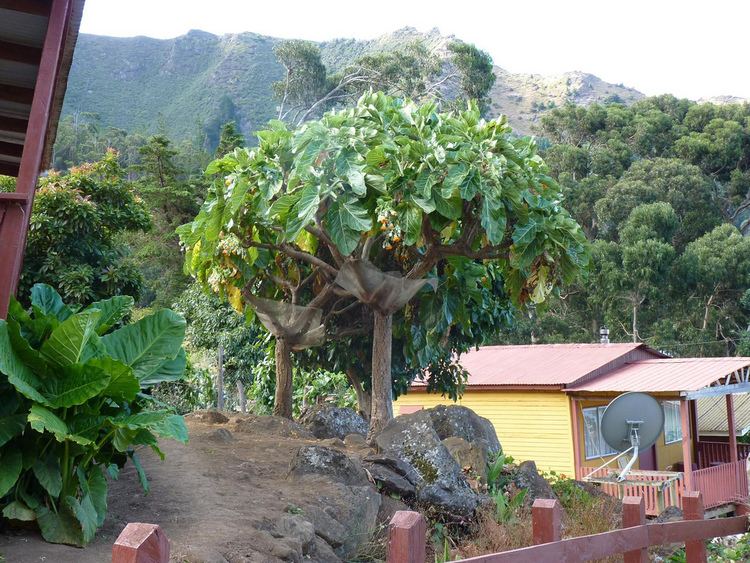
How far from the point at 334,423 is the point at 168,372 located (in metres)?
4.88

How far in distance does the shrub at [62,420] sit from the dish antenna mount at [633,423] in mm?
4109

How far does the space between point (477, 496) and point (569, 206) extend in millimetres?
33030

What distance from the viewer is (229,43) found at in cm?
10331

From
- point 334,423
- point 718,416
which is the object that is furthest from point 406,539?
point 718,416

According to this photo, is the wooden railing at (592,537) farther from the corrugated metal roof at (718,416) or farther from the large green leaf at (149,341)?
the corrugated metal roof at (718,416)

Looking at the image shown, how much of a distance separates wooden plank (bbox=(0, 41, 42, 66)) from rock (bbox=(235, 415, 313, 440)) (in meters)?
4.32

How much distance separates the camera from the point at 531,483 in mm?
9352

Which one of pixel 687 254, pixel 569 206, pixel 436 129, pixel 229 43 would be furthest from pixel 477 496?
pixel 229 43

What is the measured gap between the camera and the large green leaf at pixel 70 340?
4656 mm

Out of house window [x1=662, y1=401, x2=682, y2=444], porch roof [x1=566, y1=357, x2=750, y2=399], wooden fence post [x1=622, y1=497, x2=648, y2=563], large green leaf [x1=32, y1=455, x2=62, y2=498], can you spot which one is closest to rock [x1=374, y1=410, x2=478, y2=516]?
wooden fence post [x1=622, y1=497, x2=648, y2=563]

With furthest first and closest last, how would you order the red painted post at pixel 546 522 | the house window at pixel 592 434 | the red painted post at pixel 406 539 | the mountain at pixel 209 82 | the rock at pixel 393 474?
1. the mountain at pixel 209 82
2. the house window at pixel 592 434
3. the rock at pixel 393 474
4. the red painted post at pixel 546 522
5. the red painted post at pixel 406 539

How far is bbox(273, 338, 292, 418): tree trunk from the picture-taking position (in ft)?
33.1

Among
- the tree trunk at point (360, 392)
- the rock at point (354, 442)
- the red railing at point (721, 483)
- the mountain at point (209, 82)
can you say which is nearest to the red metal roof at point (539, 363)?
the red railing at point (721, 483)

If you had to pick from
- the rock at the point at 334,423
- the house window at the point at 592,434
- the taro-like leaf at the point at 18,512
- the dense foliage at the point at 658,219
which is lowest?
the house window at the point at 592,434
